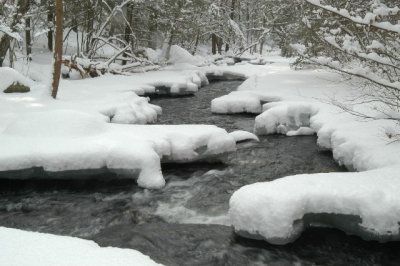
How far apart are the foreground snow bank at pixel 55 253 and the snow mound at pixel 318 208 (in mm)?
1724

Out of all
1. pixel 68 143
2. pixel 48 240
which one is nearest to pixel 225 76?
pixel 68 143

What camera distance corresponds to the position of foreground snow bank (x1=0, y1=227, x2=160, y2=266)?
11.3 feet

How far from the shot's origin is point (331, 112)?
32.9 ft

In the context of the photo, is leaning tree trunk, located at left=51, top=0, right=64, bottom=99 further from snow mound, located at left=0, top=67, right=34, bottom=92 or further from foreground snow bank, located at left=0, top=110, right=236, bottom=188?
foreground snow bank, located at left=0, top=110, right=236, bottom=188

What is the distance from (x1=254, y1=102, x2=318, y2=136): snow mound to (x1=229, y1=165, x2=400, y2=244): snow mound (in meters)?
4.98

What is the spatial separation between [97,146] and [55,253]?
133 inches

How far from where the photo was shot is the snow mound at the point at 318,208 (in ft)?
15.6

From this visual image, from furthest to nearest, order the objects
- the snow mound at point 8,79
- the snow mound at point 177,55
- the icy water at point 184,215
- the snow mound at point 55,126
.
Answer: the snow mound at point 177,55 < the snow mound at point 8,79 < the snow mound at point 55,126 < the icy water at point 184,215

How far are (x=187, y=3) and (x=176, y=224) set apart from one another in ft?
60.6

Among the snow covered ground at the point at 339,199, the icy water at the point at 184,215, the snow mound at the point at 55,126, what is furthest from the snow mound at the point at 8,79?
the snow covered ground at the point at 339,199

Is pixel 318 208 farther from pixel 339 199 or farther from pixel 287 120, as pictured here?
pixel 287 120

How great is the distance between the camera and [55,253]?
3.61 metres

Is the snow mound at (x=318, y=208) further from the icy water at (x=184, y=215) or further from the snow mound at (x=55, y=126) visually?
the snow mound at (x=55, y=126)

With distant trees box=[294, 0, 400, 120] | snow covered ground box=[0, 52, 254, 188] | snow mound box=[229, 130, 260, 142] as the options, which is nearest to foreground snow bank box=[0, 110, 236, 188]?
snow covered ground box=[0, 52, 254, 188]
